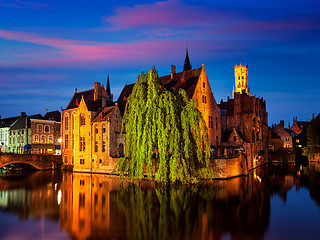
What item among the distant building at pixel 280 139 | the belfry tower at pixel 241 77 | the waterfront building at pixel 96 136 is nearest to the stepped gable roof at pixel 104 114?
the waterfront building at pixel 96 136

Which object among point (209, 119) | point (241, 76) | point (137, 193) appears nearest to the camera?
A: point (137, 193)

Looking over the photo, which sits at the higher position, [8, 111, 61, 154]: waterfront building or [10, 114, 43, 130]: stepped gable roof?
[10, 114, 43, 130]: stepped gable roof

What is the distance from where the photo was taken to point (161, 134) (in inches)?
1077

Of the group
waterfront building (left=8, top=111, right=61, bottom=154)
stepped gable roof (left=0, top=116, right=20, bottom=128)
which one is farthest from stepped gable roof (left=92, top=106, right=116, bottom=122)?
stepped gable roof (left=0, top=116, right=20, bottom=128)

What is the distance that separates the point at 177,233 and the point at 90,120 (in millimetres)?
33773

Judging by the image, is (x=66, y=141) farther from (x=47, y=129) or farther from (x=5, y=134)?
(x=5, y=134)

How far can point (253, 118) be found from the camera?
50.3m

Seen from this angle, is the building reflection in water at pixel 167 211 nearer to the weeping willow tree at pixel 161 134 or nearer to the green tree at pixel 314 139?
the weeping willow tree at pixel 161 134

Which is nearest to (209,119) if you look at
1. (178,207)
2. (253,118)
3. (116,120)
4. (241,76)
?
(253,118)

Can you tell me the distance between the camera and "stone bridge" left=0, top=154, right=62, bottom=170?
4624cm

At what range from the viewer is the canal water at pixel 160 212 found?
1560 centimetres

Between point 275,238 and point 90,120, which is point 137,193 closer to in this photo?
point 275,238

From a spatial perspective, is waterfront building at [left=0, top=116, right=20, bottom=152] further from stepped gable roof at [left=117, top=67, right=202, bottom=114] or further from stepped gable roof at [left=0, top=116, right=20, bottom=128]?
stepped gable roof at [left=117, top=67, right=202, bottom=114]

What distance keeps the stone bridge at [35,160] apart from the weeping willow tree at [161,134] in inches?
1057
